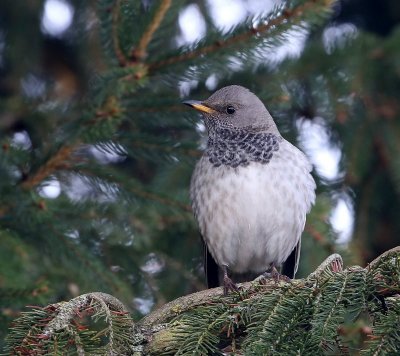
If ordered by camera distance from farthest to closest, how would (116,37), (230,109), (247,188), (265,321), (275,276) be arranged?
(230,109), (247,188), (275,276), (116,37), (265,321)

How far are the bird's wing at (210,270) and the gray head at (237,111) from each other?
80 cm

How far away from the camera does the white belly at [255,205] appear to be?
4680 mm

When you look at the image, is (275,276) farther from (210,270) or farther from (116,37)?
(116,37)

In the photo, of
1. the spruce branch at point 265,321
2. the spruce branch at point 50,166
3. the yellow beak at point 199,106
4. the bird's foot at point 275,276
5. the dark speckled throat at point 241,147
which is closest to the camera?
the spruce branch at point 265,321

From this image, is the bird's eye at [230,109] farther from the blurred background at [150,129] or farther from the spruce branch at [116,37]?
the spruce branch at [116,37]

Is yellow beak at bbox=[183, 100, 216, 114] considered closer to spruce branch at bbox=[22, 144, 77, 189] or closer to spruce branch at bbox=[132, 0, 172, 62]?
spruce branch at bbox=[132, 0, 172, 62]

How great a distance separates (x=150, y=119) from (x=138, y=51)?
534 mm

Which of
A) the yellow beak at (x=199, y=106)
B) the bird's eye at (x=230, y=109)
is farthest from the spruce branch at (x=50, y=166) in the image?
the bird's eye at (x=230, y=109)

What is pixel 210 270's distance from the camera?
5.28 metres

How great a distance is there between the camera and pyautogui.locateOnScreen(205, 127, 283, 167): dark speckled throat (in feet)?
15.8

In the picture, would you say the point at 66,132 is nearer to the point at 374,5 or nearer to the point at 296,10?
the point at 296,10

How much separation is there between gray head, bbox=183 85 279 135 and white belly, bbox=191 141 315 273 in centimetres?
25

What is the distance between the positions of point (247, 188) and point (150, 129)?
75 centimetres

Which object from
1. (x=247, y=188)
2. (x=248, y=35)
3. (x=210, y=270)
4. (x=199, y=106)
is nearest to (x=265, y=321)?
(x=248, y=35)
